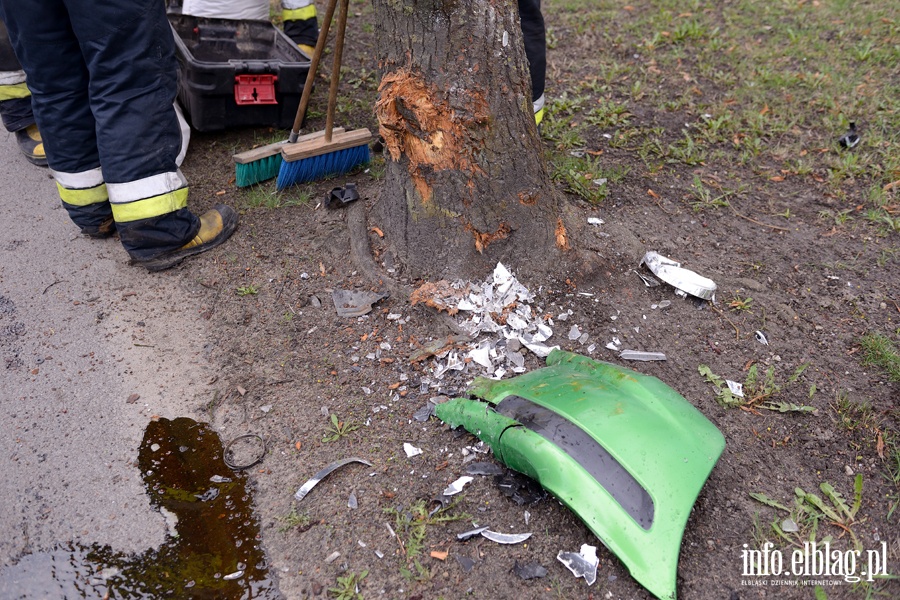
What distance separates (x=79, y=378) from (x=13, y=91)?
6.88ft

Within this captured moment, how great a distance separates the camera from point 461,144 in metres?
2.42

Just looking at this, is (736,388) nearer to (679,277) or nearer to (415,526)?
(679,277)

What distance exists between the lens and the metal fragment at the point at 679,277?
105 inches

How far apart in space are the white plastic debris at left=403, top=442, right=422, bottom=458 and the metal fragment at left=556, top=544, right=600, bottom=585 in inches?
22.2

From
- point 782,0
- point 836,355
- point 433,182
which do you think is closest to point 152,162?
point 433,182

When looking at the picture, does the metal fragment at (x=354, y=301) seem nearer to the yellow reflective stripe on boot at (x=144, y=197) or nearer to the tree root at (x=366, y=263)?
the tree root at (x=366, y=263)

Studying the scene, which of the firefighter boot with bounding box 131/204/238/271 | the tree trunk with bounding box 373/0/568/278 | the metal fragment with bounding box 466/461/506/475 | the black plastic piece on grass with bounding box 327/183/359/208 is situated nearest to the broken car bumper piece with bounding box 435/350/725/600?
the metal fragment with bounding box 466/461/506/475

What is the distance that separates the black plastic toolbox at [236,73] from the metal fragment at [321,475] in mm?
2285

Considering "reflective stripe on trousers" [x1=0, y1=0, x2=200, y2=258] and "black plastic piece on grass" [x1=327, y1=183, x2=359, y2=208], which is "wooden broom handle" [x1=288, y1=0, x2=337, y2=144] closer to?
"black plastic piece on grass" [x1=327, y1=183, x2=359, y2=208]

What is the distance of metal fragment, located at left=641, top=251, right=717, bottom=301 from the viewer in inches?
105

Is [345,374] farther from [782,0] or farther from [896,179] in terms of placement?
[782,0]

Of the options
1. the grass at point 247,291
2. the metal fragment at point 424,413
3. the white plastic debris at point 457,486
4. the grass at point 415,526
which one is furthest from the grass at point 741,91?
the grass at point 415,526

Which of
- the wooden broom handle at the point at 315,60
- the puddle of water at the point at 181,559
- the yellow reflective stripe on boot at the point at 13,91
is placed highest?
the wooden broom handle at the point at 315,60

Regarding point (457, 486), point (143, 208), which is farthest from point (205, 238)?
point (457, 486)
